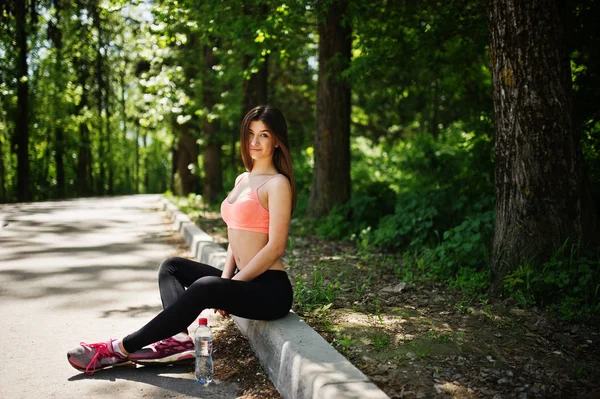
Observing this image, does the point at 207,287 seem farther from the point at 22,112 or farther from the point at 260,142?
the point at 22,112

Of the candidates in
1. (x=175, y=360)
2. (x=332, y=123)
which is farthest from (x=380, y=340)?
(x=332, y=123)

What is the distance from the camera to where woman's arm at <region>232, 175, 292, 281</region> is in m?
4.07

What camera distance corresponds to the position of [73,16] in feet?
93.4

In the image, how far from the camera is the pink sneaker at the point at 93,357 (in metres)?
3.85

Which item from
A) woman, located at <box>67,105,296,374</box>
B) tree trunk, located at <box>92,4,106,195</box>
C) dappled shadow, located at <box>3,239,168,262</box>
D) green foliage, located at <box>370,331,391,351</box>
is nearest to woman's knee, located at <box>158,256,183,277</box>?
woman, located at <box>67,105,296,374</box>

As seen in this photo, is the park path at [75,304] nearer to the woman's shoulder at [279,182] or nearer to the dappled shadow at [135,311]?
the dappled shadow at [135,311]

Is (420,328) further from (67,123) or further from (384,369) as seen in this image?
(67,123)

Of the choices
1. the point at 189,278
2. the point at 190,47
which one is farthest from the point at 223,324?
the point at 190,47

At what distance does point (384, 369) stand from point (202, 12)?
8.69 m

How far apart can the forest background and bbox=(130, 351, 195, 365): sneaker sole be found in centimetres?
300

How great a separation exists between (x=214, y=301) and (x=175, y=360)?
57 centimetres

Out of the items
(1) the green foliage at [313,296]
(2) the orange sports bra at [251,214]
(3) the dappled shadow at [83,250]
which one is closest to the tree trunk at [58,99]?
(3) the dappled shadow at [83,250]

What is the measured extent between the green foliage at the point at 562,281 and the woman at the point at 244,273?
234 centimetres

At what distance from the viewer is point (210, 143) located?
→ 18969mm
